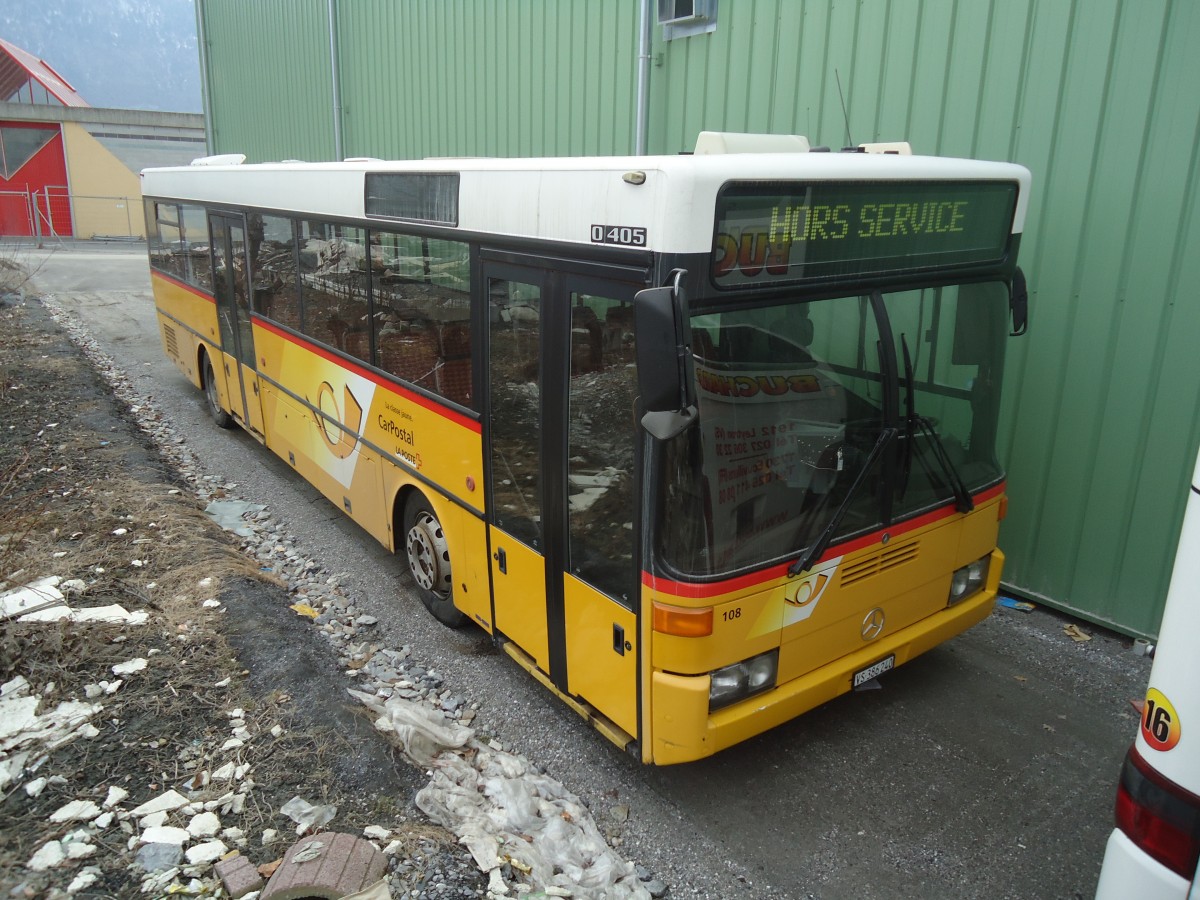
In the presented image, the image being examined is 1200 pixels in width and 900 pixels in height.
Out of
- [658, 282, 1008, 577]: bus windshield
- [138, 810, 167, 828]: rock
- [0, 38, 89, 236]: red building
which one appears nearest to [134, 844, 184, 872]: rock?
[138, 810, 167, 828]: rock

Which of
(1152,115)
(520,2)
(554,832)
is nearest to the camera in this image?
(554,832)

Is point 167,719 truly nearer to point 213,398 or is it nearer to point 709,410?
point 709,410

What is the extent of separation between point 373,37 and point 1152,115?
11.5 meters

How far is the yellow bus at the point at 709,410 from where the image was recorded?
11.2 ft

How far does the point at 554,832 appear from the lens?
3.79 meters

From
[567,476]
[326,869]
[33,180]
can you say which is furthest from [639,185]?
[33,180]

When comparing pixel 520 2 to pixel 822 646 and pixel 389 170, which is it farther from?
pixel 822 646

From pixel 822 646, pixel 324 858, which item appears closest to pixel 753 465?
pixel 822 646

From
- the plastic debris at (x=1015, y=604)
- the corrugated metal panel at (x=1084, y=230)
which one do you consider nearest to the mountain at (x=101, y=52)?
the corrugated metal panel at (x=1084, y=230)

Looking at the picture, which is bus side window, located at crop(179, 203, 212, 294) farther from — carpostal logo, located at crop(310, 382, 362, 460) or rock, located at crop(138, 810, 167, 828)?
rock, located at crop(138, 810, 167, 828)

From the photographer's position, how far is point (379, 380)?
6008 millimetres

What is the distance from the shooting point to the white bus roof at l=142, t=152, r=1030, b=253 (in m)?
3.21

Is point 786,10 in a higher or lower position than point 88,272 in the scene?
higher

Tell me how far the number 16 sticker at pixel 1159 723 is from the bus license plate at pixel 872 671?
178 centimetres
